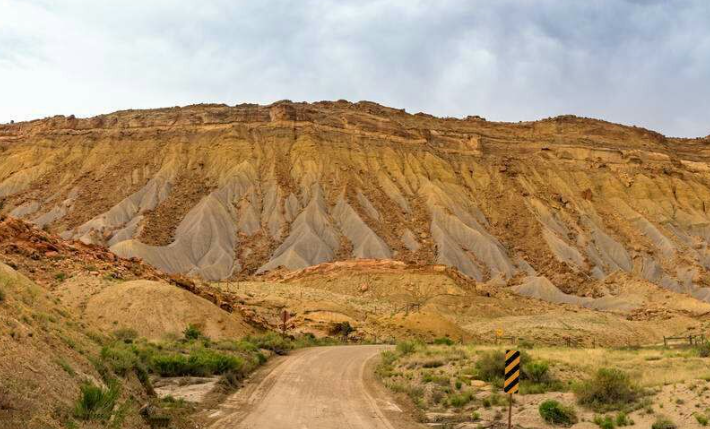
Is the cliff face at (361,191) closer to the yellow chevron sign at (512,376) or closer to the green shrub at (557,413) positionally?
the green shrub at (557,413)

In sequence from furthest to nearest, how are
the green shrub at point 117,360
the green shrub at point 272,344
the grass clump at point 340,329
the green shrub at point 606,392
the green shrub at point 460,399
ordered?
the grass clump at point 340,329
the green shrub at point 272,344
the green shrub at point 460,399
the green shrub at point 606,392
the green shrub at point 117,360

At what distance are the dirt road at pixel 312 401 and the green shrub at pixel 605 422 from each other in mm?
3861

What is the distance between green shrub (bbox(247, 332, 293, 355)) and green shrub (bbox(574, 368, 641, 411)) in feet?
53.5

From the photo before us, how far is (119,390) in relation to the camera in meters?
12.2

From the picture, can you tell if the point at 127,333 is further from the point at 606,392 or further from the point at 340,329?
the point at 340,329

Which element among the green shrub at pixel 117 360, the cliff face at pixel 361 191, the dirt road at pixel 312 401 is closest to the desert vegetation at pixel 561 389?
the dirt road at pixel 312 401

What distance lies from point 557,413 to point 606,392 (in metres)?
1.59

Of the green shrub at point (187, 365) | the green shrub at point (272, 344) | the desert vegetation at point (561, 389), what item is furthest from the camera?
the green shrub at point (272, 344)

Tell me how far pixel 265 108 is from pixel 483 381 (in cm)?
10081

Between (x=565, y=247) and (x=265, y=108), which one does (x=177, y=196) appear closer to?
(x=265, y=108)

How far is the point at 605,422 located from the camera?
13.8 m

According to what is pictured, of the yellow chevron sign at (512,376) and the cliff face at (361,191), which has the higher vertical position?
the cliff face at (361,191)

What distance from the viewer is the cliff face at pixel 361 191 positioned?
84.1m

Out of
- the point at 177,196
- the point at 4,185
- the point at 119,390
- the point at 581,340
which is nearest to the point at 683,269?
the point at 581,340
